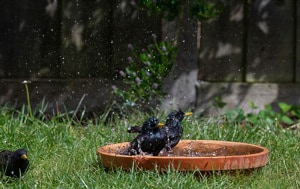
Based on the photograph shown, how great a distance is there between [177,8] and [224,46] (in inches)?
22.4

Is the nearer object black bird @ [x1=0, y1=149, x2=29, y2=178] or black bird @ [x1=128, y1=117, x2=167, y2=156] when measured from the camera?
black bird @ [x1=0, y1=149, x2=29, y2=178]

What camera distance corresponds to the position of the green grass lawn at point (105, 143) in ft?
12.1

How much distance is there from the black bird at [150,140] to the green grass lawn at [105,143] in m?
0.23

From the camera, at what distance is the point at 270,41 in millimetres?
6426

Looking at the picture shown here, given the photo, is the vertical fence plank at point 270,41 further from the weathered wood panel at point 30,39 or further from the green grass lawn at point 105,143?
the weathered wood panel at point 30,39

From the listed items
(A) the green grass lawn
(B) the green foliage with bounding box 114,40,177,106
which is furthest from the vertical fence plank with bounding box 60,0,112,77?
(A) the green grass lawn

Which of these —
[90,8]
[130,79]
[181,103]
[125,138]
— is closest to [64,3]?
[90,8]

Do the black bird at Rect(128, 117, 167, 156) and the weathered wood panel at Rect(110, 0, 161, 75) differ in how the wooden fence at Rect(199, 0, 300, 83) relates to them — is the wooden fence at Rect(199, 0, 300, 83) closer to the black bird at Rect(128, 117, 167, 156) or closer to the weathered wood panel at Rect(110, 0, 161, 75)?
the weathered wood panel at Rect(110, 0, 161, 75)

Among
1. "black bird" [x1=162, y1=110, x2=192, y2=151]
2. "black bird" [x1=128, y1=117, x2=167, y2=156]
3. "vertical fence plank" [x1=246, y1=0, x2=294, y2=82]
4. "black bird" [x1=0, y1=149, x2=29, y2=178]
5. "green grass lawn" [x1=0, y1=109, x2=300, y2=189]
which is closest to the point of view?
"green grass lawn" [x1=0, y1=109, x2=300, y2=189]

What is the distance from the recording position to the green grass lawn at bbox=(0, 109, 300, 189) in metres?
3.70

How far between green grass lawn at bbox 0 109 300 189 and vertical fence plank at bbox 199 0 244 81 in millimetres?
833

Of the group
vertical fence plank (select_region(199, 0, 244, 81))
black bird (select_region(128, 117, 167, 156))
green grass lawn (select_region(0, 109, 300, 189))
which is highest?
vertical fence plank (select_region(199, 0, 244, 81))

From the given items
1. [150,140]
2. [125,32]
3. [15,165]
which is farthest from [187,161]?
[125,32]

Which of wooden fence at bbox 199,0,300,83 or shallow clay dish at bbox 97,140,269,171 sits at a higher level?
wooden fence at bbox 199,0,300,83
